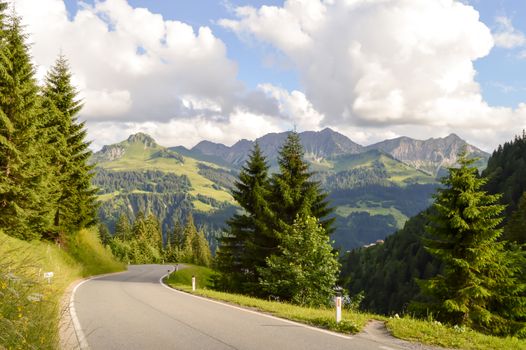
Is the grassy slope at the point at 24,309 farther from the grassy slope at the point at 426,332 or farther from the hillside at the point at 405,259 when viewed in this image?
the hillside at the point at 405,259

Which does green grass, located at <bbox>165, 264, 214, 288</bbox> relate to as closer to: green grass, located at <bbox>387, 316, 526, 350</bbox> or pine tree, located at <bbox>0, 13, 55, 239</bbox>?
pine tree, located at <bbox>0, 13, 55, 239</bbox>

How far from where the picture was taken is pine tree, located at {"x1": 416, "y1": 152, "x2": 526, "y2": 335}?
16.8 metres

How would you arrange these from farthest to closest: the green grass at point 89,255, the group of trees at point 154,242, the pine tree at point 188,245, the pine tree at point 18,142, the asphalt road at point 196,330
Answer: the pine tree at point 188,245, the group of trees at point 154,242, the green grass at point 89,255, the pine tree at point 18,142, the asphalt road at point 196,330

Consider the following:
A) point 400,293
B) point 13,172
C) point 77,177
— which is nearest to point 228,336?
point 13,172

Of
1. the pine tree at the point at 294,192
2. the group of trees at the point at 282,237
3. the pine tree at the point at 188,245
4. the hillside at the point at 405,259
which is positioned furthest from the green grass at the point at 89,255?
the hillside at the point at 405,259

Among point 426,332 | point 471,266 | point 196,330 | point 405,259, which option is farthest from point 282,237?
point 405,259

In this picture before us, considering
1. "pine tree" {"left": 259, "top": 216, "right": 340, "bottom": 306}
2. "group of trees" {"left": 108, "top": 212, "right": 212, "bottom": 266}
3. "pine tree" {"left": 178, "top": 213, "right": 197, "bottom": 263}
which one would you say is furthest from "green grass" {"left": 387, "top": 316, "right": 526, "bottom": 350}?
"pine tree" {"left": 178, "top": 213, "right": 197, "bottom": 263}

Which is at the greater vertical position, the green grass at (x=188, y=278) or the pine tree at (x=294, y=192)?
the pine tree at (x=294, y=192)

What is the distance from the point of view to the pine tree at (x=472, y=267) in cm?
1683

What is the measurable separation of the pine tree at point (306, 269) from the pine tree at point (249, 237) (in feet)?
13.1

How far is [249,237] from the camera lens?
26.5 m

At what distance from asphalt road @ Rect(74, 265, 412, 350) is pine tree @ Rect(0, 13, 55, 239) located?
422 inches

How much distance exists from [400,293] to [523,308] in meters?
102

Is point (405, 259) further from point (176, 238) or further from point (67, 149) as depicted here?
point (67, 149)
